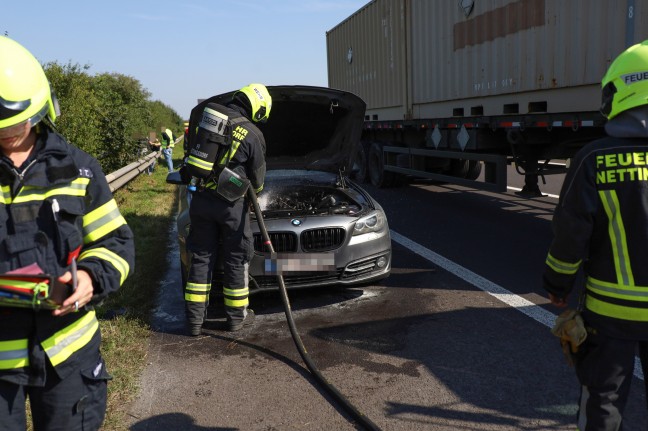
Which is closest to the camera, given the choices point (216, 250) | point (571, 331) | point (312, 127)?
point (571, 331)

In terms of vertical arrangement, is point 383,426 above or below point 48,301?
below

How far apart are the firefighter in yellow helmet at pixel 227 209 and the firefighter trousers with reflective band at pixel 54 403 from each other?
253 centimetres

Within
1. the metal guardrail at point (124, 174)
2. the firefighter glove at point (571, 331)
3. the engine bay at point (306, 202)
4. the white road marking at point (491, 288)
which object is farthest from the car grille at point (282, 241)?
the metal guardrail at point (124, 174)

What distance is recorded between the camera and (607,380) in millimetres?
2148

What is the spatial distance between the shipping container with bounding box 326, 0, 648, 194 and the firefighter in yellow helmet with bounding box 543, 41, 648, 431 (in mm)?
3871

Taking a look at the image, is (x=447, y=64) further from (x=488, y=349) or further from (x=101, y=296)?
(x=101, y=296)

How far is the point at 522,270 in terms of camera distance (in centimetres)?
584

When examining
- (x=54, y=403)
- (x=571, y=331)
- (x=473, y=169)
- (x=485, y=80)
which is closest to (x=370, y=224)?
(x=571, y=331)

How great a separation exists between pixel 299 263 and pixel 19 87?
3.24 meters

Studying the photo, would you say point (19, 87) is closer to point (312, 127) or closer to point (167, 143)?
point (312, 127)

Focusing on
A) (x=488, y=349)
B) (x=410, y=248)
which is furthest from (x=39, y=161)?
(x=410, y=248)

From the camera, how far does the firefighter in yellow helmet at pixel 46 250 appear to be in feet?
5.82

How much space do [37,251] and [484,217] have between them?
25.0 ft

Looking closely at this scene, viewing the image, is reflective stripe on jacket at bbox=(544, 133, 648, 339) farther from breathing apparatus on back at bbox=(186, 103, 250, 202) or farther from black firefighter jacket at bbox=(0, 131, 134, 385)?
breathing apparatus on back at bbox=(186, 103, 250, 202)
